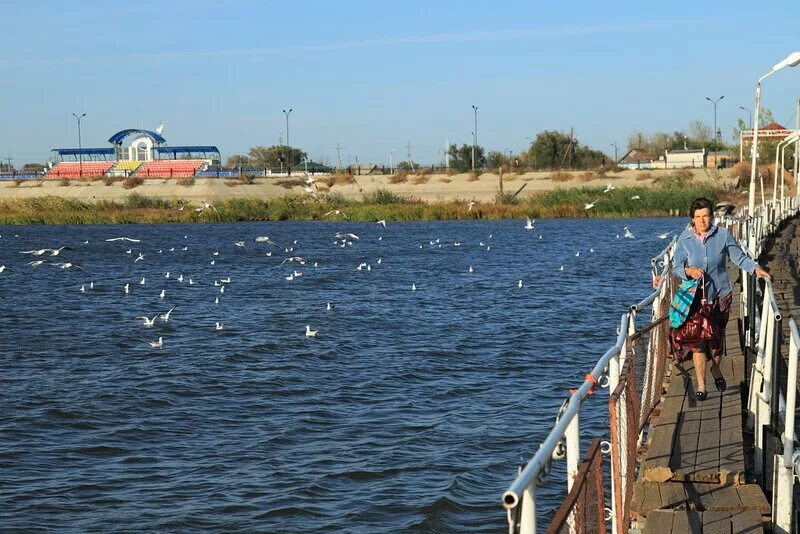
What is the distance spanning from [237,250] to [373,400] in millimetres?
41611

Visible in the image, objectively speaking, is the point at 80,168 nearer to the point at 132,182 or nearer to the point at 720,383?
the point at 132,182

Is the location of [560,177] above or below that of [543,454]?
above

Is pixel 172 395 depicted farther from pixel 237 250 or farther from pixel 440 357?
pixel 237 250

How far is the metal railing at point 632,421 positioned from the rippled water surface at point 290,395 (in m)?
2.18

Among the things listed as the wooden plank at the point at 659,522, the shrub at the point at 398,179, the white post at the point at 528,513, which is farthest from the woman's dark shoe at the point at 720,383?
the shrub at the point at 398,179

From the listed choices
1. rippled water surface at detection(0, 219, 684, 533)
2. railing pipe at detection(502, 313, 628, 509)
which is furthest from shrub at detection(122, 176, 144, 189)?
railing pipe at detection(502, 313, 628, 509)

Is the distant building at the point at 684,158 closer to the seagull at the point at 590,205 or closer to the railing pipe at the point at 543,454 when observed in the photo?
the seagull at the point at 590,205

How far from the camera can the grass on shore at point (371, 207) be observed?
81.4 m

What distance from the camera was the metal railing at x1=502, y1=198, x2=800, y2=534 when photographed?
13.3 ft

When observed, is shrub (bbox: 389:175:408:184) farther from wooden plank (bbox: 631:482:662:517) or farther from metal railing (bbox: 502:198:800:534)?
wooden plank (bbox: 631:482:662:517)

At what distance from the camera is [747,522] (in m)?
6.63

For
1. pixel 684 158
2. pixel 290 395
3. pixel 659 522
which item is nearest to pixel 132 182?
pixel 684 158

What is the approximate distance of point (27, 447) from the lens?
14148mm

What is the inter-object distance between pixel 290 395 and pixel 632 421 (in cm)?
1030
